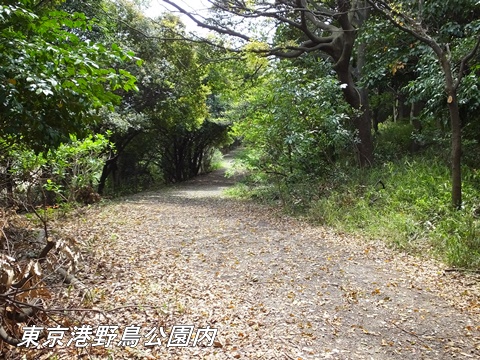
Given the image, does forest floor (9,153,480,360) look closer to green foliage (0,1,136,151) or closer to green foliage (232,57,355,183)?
green foliage (0,1,136,151)

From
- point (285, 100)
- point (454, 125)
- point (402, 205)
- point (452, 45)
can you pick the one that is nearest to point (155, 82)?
point (285, 100)

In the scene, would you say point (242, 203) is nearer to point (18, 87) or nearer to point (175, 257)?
point (175, 257)

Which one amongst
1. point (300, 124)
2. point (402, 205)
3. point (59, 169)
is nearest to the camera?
point (402, 205)

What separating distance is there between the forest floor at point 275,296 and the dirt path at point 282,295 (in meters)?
0.01

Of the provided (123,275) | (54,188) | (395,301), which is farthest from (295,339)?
(54,188)

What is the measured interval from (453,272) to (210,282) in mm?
3500

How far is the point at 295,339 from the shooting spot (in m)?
3.31

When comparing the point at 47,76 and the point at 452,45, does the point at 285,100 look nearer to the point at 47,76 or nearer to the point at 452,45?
the point at 452,45

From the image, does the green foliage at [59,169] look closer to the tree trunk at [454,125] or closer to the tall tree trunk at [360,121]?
the tree trunk at [454,125]

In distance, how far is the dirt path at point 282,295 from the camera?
126 inches

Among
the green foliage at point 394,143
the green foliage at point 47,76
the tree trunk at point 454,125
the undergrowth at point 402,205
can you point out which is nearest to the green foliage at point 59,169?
the green foliage at point 47,76

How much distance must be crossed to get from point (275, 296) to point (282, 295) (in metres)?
0.10

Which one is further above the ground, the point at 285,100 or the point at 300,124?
the point at 285,100

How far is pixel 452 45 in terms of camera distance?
820 cm
